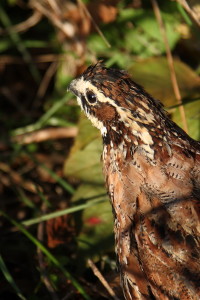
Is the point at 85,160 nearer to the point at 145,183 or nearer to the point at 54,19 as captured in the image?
the point at 145,183

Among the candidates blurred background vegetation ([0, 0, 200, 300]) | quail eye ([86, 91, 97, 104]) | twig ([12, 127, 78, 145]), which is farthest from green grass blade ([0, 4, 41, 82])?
quail eye ([86, 91, 97, 104])

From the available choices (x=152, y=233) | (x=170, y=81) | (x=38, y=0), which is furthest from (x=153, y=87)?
(x=38, y=0)

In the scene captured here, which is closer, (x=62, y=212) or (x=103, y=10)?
(x=62, y=212)

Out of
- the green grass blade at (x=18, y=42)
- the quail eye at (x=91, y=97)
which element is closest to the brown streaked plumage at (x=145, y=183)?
the quail eye at (x=91, y=97)

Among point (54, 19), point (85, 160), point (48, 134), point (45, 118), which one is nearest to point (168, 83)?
point (85, 160)

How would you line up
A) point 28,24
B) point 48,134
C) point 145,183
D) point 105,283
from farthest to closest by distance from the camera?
point 28,24, point 48,134, point 105,283, point 145,183

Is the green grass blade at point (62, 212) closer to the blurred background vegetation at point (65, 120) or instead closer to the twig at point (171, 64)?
the blurred background vegetation at point (65, 120)

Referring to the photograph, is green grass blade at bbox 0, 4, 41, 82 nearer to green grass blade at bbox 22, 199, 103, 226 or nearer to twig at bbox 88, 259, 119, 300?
green grass blade at bbox 22, 199, 103, 226
